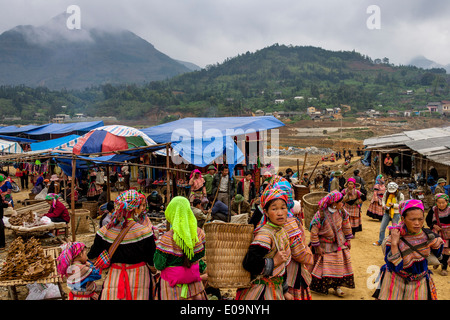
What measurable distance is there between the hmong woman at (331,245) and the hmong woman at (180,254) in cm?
181

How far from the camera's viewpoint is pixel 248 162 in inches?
402

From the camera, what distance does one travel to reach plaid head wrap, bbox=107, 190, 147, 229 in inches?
113

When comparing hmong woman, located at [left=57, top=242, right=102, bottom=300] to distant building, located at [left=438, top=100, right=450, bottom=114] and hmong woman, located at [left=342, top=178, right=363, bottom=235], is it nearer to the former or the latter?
hmong woman, located at [left=342, top=178, right=363, bottom=235]

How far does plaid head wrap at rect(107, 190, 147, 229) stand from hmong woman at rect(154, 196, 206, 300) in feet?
0.98

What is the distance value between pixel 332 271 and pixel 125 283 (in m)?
2.64

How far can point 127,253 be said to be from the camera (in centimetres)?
289

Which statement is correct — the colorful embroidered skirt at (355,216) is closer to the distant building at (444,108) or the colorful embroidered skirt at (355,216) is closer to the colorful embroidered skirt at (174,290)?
the colorful embroidered skirt at (174,290)

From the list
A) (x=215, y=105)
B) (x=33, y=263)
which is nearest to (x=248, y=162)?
(x=33, y=263)

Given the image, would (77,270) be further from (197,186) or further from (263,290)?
(197,186)

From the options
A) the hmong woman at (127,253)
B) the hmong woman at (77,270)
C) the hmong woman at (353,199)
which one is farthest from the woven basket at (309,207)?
the hmong woman at (77,270)

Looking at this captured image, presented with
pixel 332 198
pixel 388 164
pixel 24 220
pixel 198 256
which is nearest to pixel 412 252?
pixel 332 198

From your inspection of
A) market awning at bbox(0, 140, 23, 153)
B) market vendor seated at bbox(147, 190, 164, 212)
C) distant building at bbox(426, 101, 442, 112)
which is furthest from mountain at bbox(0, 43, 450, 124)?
market vendor seated at bbox(147, 190, 164, 212)
